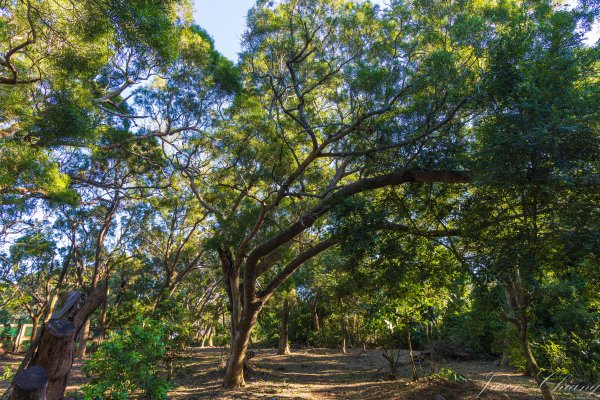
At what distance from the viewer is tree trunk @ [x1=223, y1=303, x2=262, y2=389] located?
840 cm

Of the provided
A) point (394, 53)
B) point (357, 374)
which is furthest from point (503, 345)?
point (394, 53)

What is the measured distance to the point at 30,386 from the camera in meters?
2.84

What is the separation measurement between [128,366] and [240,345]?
365cm

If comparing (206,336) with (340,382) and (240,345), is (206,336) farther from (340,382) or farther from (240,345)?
(240,345)

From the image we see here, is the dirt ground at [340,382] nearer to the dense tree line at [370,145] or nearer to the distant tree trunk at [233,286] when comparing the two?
the dense tree line at [370,145]

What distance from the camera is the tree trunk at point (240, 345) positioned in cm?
840

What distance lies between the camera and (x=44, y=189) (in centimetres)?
720

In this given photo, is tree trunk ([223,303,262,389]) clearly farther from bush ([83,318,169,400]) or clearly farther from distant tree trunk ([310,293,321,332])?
distant tree trunk ([310,293,321,332])

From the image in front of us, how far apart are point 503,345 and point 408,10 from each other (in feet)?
32.5

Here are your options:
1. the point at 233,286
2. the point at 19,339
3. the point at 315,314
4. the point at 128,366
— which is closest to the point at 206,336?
the point at 19,339

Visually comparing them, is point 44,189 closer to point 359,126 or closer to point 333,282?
point 359,126

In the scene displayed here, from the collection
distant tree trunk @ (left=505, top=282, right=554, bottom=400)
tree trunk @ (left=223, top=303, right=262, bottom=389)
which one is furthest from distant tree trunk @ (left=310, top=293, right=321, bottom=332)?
distant tree trunk @ (left=505, top=282, right=554, bottom=400)

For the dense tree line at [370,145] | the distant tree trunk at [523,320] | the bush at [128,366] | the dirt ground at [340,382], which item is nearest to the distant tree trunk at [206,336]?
the dirt ground at [340,382]

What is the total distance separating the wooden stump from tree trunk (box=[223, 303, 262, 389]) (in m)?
5.51
